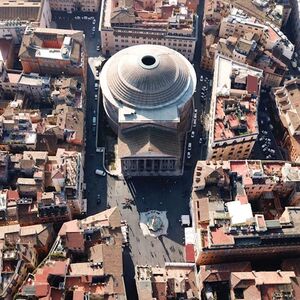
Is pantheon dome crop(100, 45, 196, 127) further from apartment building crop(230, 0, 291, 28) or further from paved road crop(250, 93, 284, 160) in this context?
apartment building crop(230, 0, 291, 28)

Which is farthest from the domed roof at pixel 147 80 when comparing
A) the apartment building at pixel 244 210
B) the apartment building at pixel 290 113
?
the apartment building at pixel 290 113

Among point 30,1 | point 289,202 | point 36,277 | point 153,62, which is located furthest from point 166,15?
point 36,277

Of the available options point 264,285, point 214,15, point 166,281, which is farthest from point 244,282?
point 214,15

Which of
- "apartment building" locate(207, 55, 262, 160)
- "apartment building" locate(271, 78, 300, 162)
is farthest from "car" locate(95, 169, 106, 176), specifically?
"apartment building" locate(271, 78, 300, 162)

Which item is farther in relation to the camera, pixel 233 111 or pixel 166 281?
pixel 233 111

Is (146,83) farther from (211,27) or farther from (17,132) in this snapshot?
(211,27)

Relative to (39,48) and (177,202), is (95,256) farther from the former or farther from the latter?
(39,48)
